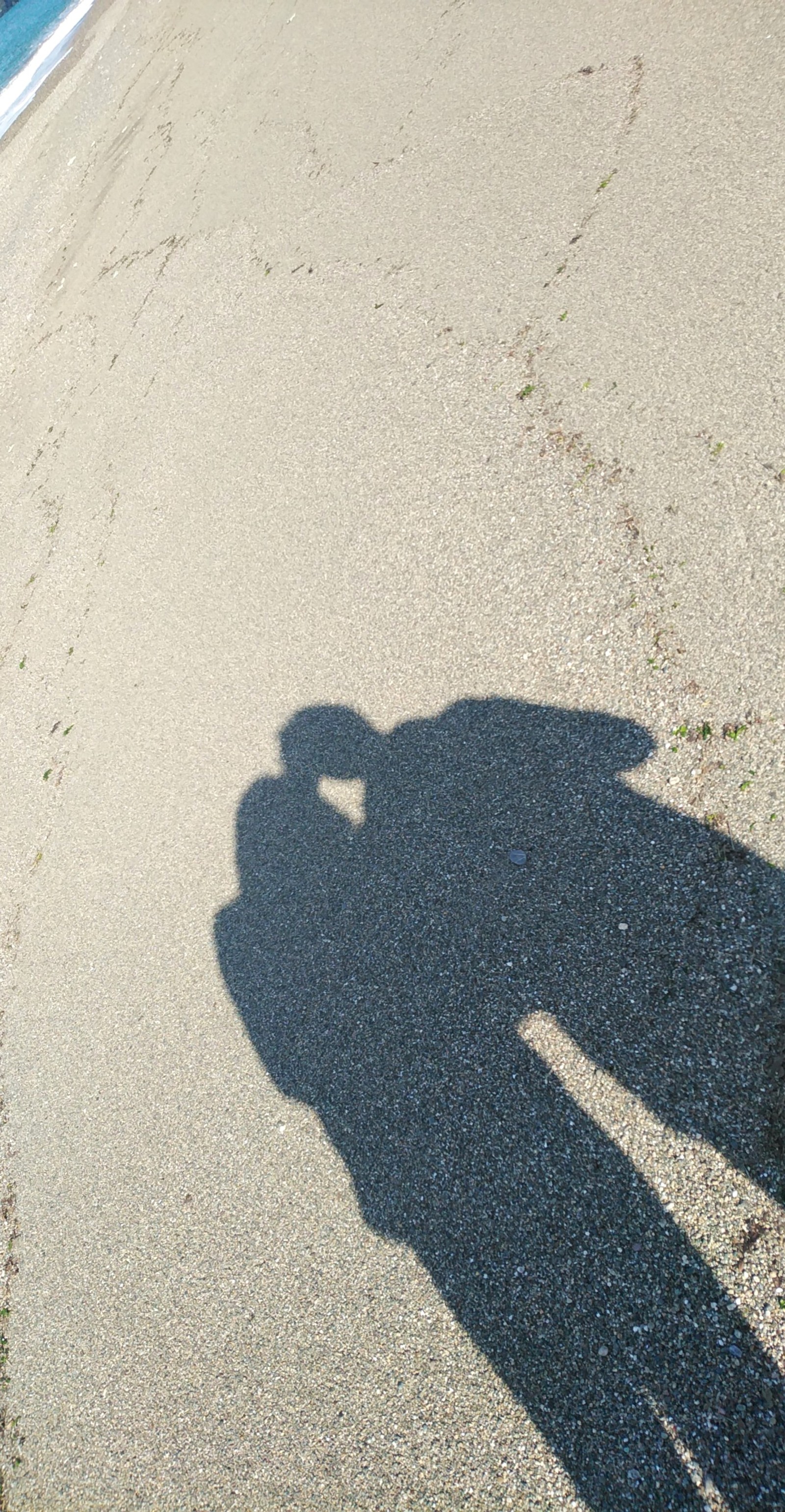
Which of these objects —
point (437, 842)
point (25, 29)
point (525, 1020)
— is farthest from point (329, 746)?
point (25, 29)

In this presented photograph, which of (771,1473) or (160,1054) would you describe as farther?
(160,1054)

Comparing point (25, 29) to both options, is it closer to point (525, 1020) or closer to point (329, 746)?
point (329, 746)

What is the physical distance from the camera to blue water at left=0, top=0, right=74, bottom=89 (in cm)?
1919

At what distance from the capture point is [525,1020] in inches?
140

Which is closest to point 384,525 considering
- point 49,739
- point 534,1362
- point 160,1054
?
point 49,739

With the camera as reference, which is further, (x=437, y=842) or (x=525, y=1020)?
(x=437, y=842)

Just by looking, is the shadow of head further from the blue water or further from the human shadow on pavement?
the blue water

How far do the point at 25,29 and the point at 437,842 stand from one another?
27.6 metres

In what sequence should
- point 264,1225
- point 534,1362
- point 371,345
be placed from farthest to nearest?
point 371,345 < point 264,1225 < point 534,1362

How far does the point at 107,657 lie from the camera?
629 centimetres

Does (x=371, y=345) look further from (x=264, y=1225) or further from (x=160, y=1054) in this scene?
(x=264, y=1225)

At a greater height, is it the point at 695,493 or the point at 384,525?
the point at 384,525

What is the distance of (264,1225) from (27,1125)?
188 cm

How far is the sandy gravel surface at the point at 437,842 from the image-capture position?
305cm
